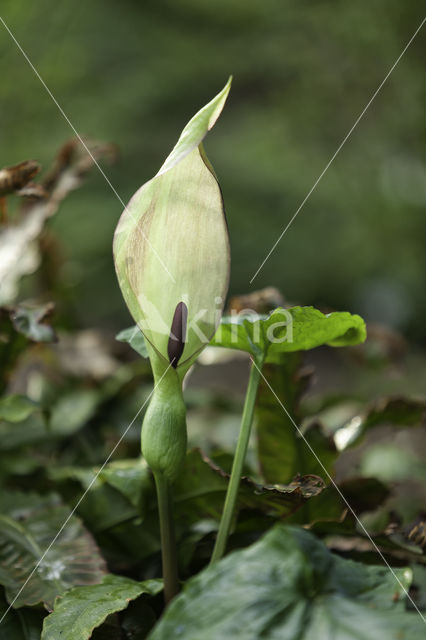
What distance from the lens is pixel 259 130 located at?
204 centimetres

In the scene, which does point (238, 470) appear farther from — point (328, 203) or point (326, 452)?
point (328, 203)

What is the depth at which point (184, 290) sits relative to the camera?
0.90ft

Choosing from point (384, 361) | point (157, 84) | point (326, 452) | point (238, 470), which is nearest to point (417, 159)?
point (384, 361)

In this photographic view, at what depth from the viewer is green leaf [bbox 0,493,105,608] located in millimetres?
326

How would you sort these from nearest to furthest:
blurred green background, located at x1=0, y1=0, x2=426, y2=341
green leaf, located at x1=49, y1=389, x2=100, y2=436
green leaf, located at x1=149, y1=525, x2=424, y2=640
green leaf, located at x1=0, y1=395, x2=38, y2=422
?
1. green leaf, located at x1=149, y1=525, x2=424, y2=640
2. green leaf, located at x1=0, y1=395, x2=38, y2=422
3. green leaf, located at x1=49, y1=389, x2=100, y2=436
4. blurred green background, located at x1=0, y1=0, x2=426, y2=341

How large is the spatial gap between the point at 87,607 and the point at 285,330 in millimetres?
171

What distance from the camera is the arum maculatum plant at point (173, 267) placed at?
0.27m

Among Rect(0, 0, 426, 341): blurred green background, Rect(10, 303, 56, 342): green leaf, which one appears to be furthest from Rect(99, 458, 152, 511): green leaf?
Rect(0, 0, 426, 341): blurred green background

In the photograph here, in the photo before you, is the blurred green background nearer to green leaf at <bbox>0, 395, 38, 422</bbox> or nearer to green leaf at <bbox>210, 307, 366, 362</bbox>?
green leaf at <bbox>0, 395, 38, 422</bbox>

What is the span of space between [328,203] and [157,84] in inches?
30.4

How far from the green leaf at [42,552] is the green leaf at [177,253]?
0.16m

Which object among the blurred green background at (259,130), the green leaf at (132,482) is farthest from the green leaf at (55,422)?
the blurred green background at (259,130)

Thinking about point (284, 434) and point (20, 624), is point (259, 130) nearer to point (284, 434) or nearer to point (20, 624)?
point (284, 434)

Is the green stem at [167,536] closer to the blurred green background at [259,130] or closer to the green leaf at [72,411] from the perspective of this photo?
the green leaf at [72,411]
